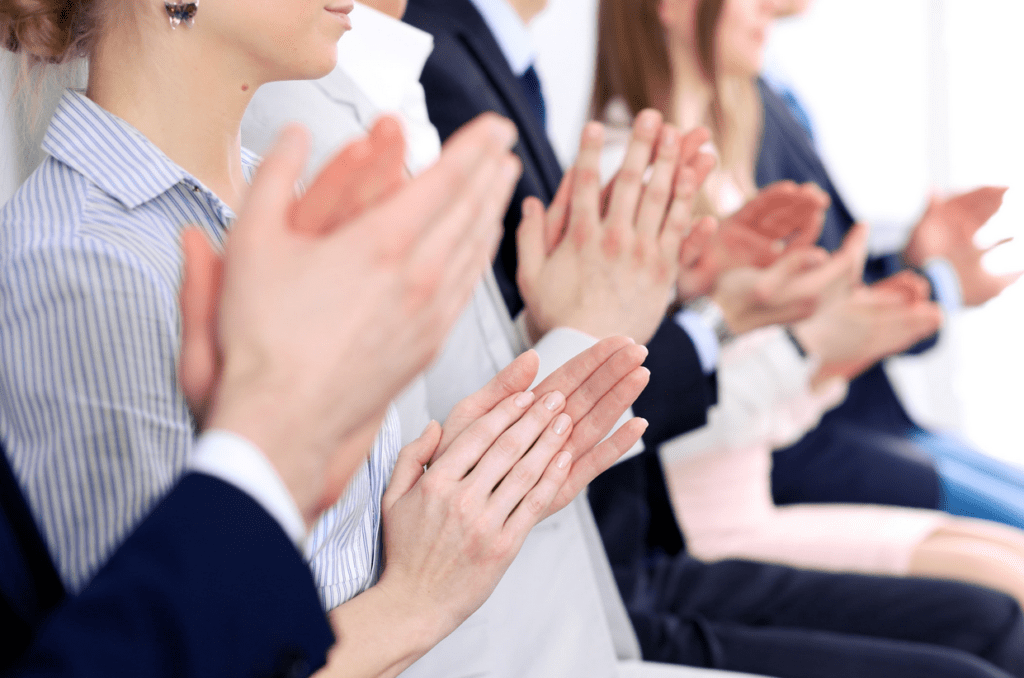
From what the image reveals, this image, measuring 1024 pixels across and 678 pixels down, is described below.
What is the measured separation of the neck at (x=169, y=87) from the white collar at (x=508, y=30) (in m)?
0.48

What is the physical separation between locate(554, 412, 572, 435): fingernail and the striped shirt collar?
0.85ft

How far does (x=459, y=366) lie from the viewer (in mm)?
706

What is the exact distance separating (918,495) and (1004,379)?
4.33ft

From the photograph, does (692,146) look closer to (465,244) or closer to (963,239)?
(465,244)

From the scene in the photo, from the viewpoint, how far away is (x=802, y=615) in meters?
1.05

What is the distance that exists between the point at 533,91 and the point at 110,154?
761mm

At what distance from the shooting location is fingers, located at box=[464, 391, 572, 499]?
52 centimetres

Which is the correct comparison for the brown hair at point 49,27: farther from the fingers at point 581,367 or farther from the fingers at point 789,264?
the fingers at point 789,264

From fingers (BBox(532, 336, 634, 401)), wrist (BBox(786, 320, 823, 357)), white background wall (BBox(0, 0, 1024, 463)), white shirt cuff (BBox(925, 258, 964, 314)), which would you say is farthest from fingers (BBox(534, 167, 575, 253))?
white background wall (BBox(0, 0, 1024, 463))

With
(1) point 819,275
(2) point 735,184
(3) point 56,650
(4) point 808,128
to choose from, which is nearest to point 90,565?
(3) point 56,650

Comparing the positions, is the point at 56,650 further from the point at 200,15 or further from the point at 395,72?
the point at 395,72

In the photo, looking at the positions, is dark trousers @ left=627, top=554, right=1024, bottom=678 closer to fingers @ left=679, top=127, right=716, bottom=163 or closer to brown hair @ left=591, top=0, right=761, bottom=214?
fingers @ left=679, top=127, right=716, bottom=163

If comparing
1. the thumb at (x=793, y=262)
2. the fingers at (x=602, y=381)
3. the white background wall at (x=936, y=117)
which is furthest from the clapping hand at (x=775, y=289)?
the white background wall at (x=936, y=117)

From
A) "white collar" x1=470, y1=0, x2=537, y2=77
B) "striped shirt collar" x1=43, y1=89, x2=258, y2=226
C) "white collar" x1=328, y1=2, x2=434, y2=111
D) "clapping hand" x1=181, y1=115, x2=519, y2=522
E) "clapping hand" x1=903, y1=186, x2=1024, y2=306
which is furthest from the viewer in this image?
"clapping hand" x1=903, y1=186, x2=1024, y2=306
